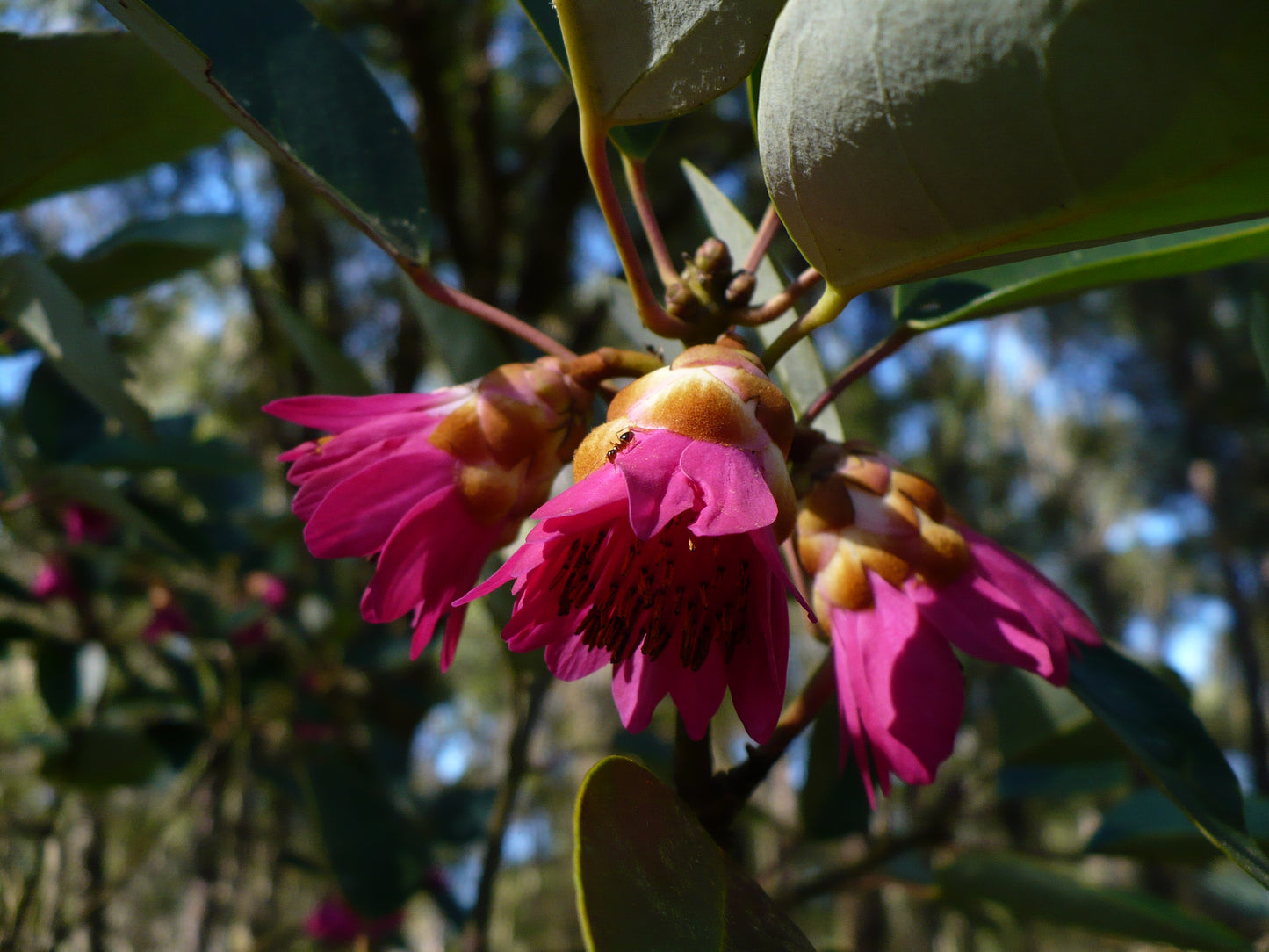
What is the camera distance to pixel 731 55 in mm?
497

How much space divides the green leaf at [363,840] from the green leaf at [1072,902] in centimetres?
74

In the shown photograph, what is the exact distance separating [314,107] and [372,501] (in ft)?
1.09

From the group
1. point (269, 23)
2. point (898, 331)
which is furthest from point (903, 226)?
point (269, 23)

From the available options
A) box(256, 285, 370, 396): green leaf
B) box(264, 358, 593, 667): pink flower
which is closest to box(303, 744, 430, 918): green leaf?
box(256, 285, 370, 396): green leaf

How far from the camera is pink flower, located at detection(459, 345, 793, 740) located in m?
0.42

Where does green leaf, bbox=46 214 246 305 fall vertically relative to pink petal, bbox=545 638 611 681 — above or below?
above

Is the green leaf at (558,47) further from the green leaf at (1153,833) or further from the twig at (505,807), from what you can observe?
the green leaf at (1153,833)

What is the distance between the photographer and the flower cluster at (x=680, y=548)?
0.45m

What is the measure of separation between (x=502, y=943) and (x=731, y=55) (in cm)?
710

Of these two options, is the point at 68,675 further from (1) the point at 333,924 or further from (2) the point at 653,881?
(2) the point at 653,881

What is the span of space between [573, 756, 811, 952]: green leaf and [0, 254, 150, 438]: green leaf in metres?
0.57

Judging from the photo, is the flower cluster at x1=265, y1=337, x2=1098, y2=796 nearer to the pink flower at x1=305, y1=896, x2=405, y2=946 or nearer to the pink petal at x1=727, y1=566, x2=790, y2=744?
the pink petal at x1=727, y1=566, x2=790, y2=744

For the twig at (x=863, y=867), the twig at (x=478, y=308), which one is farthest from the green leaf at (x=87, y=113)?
the twig at (x=863, y=867)

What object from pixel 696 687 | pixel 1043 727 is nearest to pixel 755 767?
pixel 696 687
